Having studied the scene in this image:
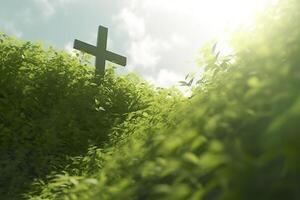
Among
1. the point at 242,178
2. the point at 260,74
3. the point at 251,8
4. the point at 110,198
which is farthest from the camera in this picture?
the point at 251,8

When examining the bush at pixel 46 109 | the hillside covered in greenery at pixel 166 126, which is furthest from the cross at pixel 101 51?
the bush at pixel 46 109

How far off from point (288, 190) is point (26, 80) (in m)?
7.71

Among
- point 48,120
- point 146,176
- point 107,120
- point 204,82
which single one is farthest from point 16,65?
point 146,176

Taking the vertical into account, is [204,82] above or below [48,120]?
below

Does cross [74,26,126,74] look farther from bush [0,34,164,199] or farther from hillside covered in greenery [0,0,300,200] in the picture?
bush [0,34,164,199]

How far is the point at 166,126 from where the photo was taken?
4633 millimetres

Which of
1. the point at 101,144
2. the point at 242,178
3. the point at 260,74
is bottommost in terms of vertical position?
the point at 242,178

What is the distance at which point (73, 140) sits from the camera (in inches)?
359

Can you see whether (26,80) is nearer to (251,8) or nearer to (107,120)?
(107,120)

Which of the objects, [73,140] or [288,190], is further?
[73,140]

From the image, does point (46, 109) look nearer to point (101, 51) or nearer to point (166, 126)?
point (101, 51)

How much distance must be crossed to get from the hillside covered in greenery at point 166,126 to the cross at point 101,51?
18.0 inches

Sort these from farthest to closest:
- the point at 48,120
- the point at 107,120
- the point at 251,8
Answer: the point at 107,120 → the point at 48,120 → the point at 251,8

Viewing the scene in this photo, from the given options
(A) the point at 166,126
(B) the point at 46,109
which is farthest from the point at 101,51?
(A) the point at 166,126
